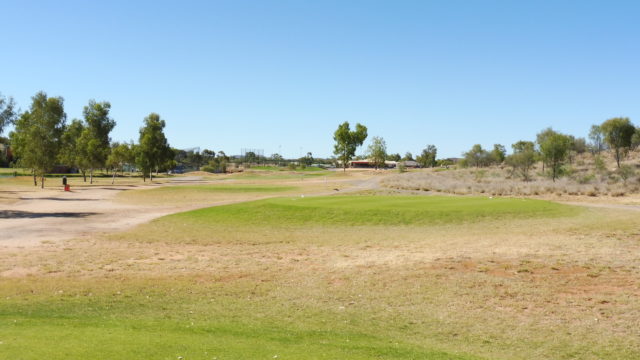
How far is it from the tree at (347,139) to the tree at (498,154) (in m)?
45.3

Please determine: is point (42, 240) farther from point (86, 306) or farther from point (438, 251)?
point (438, 251)

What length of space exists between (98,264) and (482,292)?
12.8m

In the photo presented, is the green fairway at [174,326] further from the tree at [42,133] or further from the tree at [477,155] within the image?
the tree at [477,155]

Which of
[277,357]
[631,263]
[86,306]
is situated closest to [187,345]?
[277,357]

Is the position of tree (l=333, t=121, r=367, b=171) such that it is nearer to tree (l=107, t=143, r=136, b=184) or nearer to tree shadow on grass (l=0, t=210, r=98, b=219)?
tree (l=107, t=143, r=136, b=184)

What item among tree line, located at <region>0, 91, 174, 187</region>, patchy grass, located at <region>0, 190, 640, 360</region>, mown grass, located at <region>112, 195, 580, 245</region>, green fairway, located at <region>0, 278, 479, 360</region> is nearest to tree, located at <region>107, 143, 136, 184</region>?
tree line, located at <region>0, 91, 174, 187</region>

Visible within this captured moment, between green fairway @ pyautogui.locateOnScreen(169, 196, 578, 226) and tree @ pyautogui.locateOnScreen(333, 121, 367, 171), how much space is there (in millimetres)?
95543

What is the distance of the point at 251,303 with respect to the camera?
1240cm

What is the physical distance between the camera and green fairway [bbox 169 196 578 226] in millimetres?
27219

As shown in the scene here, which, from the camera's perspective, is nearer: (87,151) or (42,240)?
(42,240)

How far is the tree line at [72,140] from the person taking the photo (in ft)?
206

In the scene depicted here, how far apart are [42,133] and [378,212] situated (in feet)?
170

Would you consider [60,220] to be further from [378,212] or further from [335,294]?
[335,294]

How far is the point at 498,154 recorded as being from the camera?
149 meters
